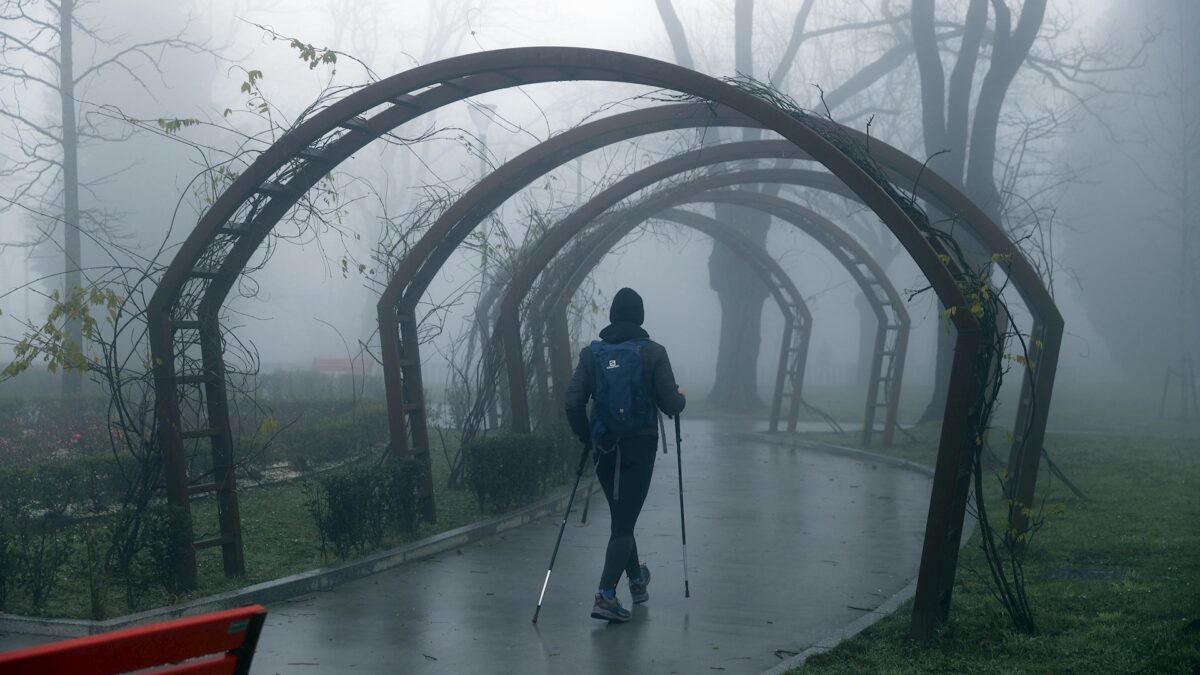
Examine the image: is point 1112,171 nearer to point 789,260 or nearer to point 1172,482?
point 789,260

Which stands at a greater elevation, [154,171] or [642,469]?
[154,171]

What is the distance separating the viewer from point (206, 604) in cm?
779

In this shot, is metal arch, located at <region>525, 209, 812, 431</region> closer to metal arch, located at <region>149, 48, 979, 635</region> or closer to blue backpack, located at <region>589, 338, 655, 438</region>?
metal arch, located at <region>149, 48, 979, 635</region>

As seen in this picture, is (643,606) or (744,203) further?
(744,203)

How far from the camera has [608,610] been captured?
7613 mm

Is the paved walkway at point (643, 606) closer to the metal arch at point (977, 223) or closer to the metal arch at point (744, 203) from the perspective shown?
the metal arch at point (977, 223)

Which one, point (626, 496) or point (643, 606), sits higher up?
point (626, 496)

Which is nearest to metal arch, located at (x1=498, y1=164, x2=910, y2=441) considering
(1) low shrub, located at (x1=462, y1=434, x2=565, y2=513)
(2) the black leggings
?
(1) low shrub, located at (x1=462, y1=434, x2=565, y2=513)

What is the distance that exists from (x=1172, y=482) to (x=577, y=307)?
32.3ft

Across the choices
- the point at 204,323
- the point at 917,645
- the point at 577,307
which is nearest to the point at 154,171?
the point at 577,307

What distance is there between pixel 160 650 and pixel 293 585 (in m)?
5.48

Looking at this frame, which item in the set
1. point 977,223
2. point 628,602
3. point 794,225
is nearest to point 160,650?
point 628,602

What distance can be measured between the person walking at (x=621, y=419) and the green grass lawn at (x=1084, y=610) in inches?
62.0

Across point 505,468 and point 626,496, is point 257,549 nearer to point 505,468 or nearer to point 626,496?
point 505,468
